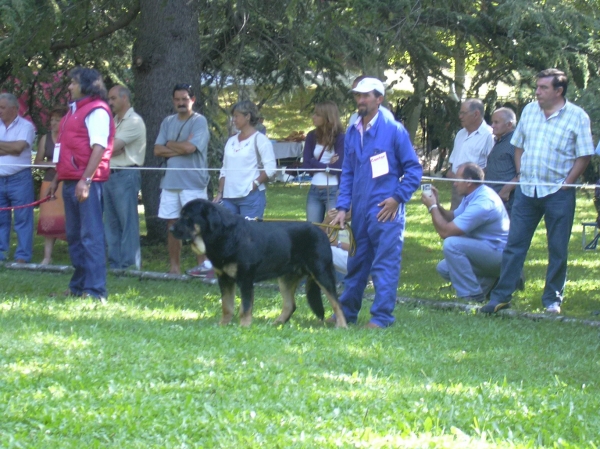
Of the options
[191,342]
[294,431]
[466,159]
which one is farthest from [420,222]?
[294,431]

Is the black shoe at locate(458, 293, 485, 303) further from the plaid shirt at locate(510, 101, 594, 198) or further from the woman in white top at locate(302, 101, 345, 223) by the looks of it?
the woman in white top at locate(302, 101, 345, 223)

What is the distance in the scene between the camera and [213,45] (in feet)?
43.6

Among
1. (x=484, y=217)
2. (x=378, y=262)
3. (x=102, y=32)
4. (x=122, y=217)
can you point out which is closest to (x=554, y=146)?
(x=484, y=217)

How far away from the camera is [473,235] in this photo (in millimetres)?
9336

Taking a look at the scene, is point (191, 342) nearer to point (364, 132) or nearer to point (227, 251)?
point (227, 251)

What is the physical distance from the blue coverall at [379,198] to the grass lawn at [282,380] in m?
0.41

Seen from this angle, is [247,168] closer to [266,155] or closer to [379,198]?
[266,155]

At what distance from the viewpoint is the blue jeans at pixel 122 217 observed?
1025 cm

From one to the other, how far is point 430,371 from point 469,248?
344 centimetres

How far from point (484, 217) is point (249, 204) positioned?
244 cm

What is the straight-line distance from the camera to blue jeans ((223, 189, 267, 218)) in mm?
9812

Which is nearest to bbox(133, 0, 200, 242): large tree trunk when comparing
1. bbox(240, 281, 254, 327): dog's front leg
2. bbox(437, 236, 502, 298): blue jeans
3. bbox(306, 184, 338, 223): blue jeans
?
bbox(306, 184, 338, 223): blue jeans

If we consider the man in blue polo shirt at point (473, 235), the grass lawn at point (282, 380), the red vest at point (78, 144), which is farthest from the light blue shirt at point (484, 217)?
the red vest at point (78, 144)

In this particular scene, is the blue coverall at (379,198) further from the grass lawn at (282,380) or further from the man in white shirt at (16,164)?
the man in white shirt at (16,164)
